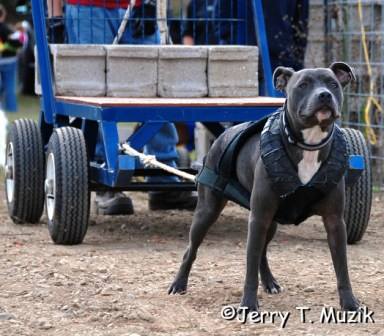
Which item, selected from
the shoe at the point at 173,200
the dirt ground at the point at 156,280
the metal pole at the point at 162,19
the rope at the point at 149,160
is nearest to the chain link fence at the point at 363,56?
the shoe at the point at 173,200

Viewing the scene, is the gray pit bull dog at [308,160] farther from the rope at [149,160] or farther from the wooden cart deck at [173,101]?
→ the wooden cart deck at [173,101]

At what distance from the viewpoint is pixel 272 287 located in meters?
5.29

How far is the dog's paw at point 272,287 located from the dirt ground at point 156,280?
1.9 inches

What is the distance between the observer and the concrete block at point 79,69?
287 inches

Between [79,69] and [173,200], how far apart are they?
1.53 m

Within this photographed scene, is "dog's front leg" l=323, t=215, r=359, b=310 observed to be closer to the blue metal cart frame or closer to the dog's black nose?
the dog's black nose

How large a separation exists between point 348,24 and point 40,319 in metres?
5.91

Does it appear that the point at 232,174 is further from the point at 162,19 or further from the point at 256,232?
the point at 162,19

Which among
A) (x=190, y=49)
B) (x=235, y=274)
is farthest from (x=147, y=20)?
(x=235, y=274)

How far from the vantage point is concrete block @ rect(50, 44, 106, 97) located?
7293 mm

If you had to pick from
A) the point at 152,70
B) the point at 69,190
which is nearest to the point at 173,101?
the point at 152,70

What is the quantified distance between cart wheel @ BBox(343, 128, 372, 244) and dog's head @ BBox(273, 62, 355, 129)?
5.91ft

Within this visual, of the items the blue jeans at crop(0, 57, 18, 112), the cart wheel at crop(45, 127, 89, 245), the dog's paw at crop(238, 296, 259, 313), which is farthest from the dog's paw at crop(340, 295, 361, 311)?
the blue jeans at crop(0, 57, 18, 112)

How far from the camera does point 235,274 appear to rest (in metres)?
5.75
